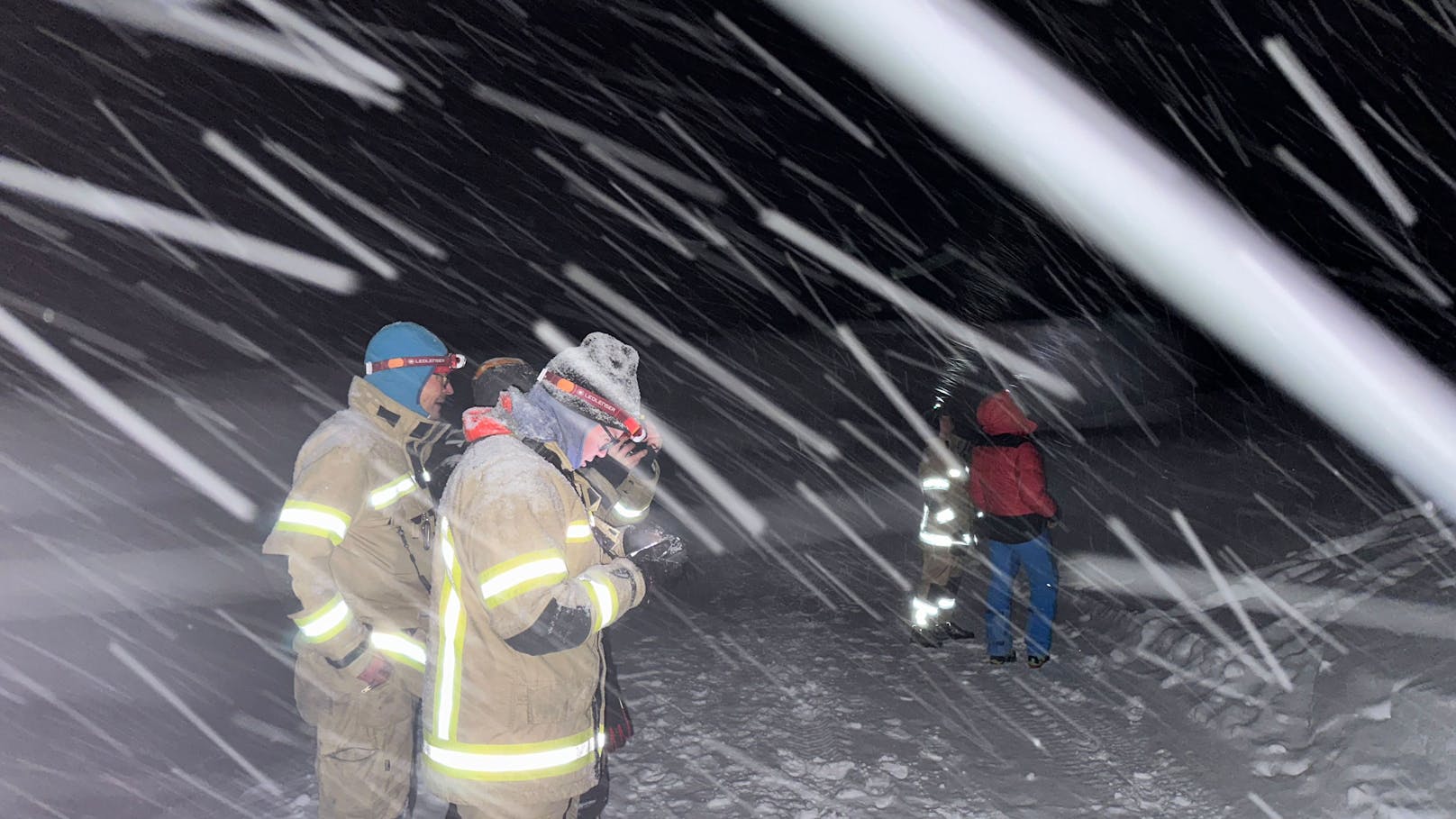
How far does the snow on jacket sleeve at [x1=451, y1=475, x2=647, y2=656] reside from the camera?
2.17m

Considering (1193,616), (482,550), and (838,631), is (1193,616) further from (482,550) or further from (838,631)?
(482,550)

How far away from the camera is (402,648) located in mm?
3275

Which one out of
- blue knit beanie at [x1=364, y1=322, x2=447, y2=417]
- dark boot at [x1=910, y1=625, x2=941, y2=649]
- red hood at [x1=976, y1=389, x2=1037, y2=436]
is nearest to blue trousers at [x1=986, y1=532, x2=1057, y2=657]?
dark boot at [x1=910, y1=625, x2=941, y2=649]

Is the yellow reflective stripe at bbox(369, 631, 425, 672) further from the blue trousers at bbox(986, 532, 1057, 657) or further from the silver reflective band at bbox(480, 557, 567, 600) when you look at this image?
the blue trousers at bbox(986, 532, 1057, 657)

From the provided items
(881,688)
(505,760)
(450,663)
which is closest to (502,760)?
(505,760)

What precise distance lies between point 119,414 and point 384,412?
1327 cm

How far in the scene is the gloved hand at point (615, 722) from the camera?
2.80m

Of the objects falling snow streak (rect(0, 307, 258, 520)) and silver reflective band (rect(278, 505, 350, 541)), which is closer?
silver reflective band (rect(278, 505, 350, 541))

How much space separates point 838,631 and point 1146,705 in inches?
106

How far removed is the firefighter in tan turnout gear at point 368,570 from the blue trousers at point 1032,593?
413cm

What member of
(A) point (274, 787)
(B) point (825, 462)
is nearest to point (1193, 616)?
(A) point (274, 787)

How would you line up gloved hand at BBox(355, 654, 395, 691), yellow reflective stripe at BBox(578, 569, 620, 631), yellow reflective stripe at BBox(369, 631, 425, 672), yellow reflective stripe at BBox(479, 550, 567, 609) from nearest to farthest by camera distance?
yellow reflective stripe at BBox(479, 550, 567, 609) → yellow reflective stripe at BBox(578, 569, 620, 631) → gloved hand at BBox(355, 654, 395, 691) → yellow reflective stripe at BBox(369, 631, 425, 672)

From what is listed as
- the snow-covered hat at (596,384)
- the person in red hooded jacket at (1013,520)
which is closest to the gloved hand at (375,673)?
the snow-covered hat at (596,384)

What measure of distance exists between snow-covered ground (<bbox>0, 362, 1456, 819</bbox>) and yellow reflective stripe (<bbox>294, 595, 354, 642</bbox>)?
0.78 meters
